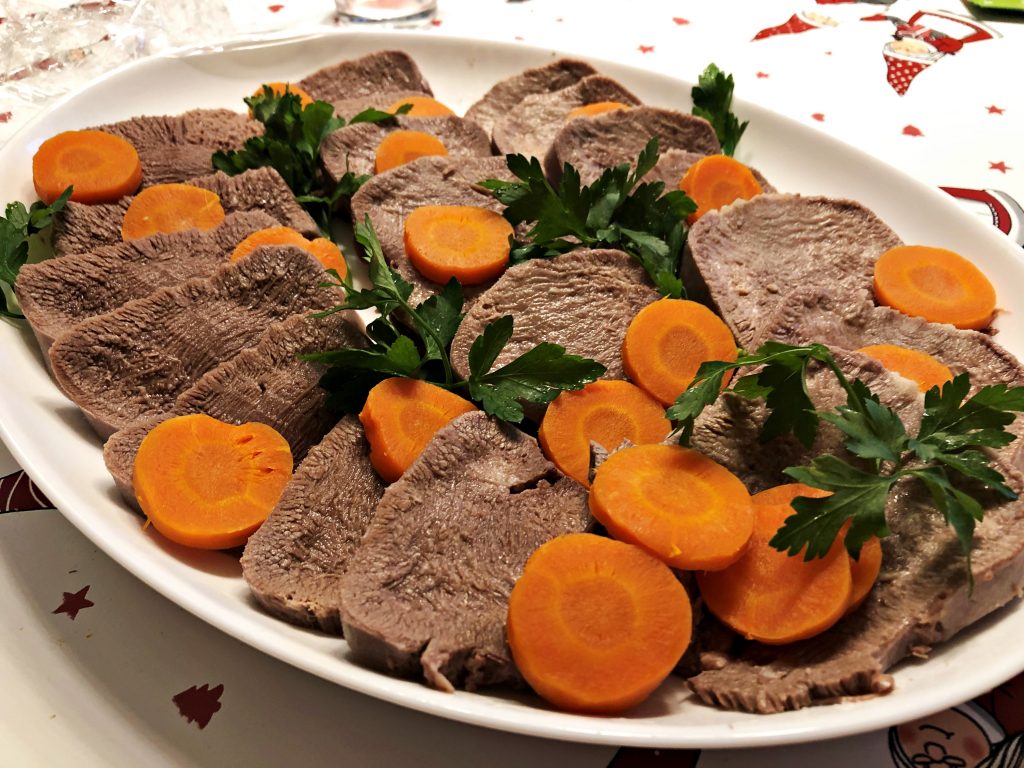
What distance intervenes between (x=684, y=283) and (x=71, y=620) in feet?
7.42

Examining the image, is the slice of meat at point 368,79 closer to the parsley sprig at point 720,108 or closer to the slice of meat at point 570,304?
the parsley sprig at point 720,108

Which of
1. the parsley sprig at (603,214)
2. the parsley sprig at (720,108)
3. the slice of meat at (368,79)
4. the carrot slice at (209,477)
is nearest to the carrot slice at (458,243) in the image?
the parsley sprig at (603,214)

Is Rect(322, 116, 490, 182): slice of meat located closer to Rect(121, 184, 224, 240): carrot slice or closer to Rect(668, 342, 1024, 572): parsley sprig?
Rect(121, 184, 224, 240): carrot slice

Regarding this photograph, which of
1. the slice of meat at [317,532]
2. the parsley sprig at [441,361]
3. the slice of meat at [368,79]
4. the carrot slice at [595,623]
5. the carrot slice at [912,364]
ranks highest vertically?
→ the slice of meat at [368,79]

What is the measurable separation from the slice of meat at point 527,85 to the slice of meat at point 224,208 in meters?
1.19

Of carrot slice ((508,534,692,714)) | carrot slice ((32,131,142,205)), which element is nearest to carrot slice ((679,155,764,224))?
carrot slice ((508,534,692,714))

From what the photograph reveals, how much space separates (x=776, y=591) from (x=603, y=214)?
1.52 meters

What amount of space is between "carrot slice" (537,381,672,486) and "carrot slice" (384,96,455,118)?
1.93 metres

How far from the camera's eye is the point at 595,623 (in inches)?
74.8

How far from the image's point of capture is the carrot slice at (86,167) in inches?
127

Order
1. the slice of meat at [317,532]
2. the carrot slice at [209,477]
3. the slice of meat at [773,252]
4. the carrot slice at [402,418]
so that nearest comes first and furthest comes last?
the slice of meat at [317,532]
the carrot slice at [209,477]
the carrot slice at [402,418]
the slice of meat at [773,252]

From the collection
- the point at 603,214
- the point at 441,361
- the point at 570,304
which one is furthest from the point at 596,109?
the point at 441,361

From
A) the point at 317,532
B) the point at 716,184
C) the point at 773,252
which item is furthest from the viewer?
the point at 716,184

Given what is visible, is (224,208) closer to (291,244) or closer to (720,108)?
(291,244)
